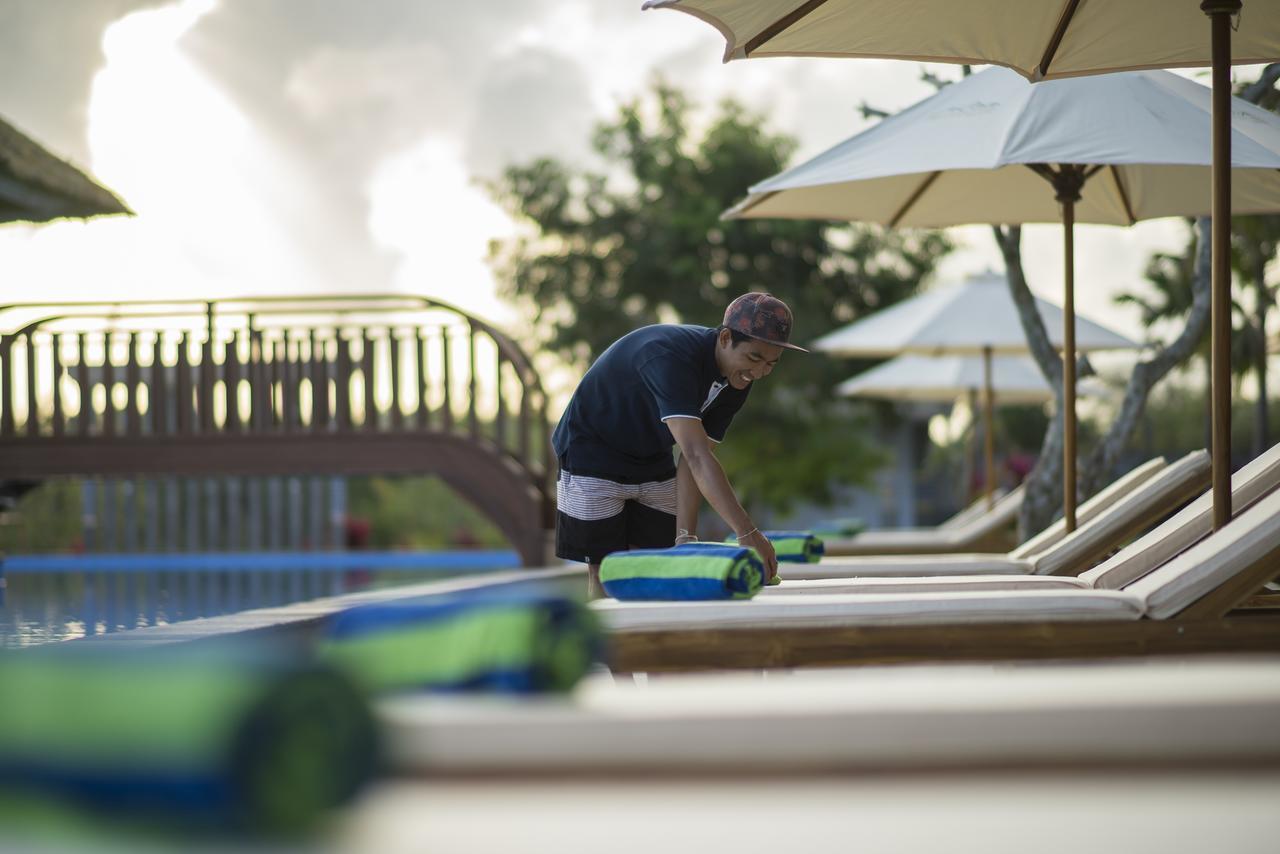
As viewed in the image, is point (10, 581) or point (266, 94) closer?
point (10, 581)

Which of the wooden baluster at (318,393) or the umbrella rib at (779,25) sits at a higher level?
the umbrella rib at (779,25)

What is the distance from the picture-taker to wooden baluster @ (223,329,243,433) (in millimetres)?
11516

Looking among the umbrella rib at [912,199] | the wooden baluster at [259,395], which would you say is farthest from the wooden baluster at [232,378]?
the umbrella rib at [912,199]

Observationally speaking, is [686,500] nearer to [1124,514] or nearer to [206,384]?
[1124,514]

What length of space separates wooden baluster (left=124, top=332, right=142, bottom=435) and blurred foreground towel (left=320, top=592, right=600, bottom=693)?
1016cm

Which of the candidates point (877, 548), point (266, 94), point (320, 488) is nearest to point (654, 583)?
point (877, 548)

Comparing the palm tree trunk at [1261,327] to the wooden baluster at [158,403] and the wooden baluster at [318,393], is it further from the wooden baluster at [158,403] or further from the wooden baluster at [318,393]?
the wooden baluster at [158,403]

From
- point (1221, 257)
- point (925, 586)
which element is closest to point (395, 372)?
point (925, 586)

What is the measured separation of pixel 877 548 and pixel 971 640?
4820 millimetres

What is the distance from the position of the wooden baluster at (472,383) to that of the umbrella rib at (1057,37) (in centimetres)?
618

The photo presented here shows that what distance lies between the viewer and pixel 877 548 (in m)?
8.20

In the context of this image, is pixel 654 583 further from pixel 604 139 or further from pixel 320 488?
pixel 604 139

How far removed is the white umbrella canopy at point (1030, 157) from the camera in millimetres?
5336

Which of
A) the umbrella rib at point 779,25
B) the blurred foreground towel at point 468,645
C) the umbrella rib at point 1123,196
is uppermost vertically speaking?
the umbrella rib at point 779,25
